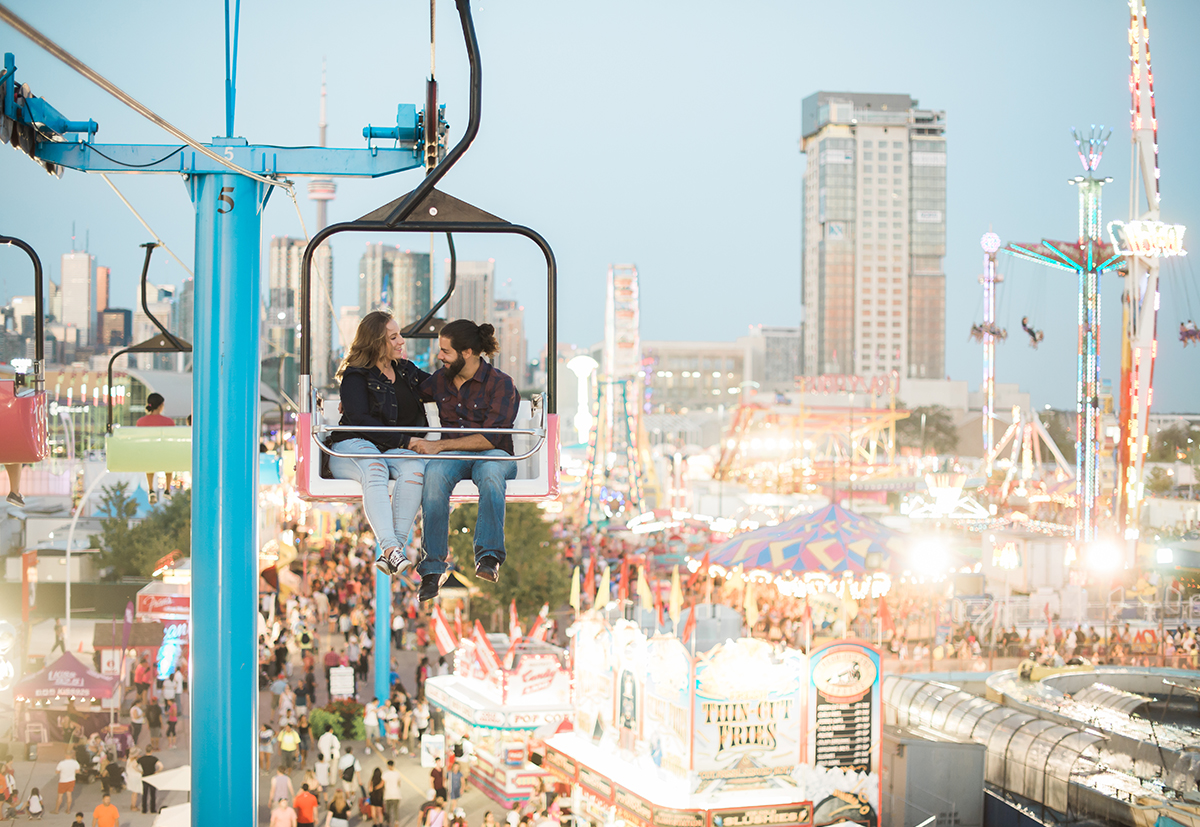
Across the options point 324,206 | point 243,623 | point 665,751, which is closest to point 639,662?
point 665,751

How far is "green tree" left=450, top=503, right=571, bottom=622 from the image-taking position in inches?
883

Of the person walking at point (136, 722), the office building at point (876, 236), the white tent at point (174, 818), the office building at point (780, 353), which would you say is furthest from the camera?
the office building at point (780, 353)

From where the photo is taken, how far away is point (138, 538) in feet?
82.7

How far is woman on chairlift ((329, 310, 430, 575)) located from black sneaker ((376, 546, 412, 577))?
0.12ft

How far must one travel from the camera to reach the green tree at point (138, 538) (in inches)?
966

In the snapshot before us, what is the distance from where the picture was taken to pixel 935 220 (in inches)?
5546

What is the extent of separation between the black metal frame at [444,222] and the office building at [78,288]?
9.05 metres

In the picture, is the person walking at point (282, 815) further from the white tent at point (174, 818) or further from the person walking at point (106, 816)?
the white tent at point (174, 818)

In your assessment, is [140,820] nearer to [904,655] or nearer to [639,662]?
[639,662]

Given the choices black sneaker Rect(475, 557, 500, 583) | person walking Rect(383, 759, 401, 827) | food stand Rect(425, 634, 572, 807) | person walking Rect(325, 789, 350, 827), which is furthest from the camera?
food stand Rect(425, 634, 572, 807)

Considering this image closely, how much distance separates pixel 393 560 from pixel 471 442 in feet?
1.72

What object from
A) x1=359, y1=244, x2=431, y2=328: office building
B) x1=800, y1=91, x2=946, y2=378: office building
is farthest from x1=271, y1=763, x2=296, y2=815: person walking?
x1=800, y1=91, x2=946, y2=378: office building

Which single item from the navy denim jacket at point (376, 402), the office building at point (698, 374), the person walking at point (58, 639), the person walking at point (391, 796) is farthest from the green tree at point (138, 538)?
the office building at point (698, 374)

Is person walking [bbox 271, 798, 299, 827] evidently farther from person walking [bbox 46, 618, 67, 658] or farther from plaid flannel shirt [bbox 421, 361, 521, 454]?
person walking [bbox 46, 618, 67, 658]
